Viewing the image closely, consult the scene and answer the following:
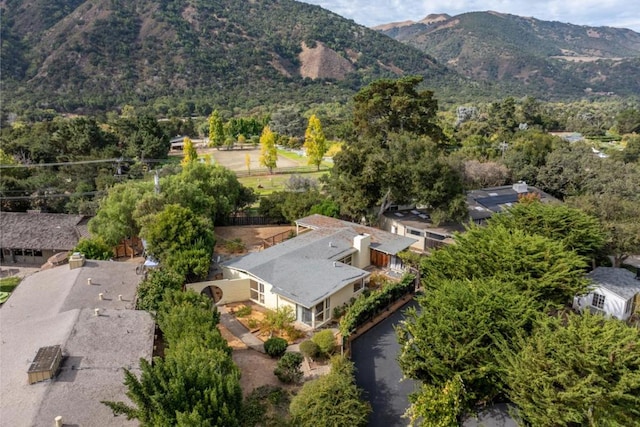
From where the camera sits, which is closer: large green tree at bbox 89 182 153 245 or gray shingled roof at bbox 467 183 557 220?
large green tree at bbox 89 182 153 245

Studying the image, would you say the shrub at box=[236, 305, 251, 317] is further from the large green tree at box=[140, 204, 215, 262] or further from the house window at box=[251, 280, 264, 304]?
the large green tree at box=[140, 204, 215, 262]

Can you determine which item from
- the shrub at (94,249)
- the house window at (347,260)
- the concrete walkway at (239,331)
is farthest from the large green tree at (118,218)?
the house window at (347,260)

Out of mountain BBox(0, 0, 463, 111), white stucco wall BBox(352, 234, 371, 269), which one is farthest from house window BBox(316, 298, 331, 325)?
mountain BBox(0, 0, 463, 111)

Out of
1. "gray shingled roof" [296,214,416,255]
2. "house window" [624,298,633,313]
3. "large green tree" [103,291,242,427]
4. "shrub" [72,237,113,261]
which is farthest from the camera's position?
"gray shingled roof" [296,214,416,255]

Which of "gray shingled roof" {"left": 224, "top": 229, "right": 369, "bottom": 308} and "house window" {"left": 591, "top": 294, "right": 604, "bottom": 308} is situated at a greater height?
"gray shingled roof" {"left": 224, "top": 229, "right": 369, "bottom": 308}

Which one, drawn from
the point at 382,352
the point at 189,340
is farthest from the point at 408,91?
the point at 189,340

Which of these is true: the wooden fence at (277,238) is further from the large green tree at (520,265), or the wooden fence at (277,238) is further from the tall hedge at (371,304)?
the large green tree at (520,265)

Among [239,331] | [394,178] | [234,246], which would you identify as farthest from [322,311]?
[394,178]
